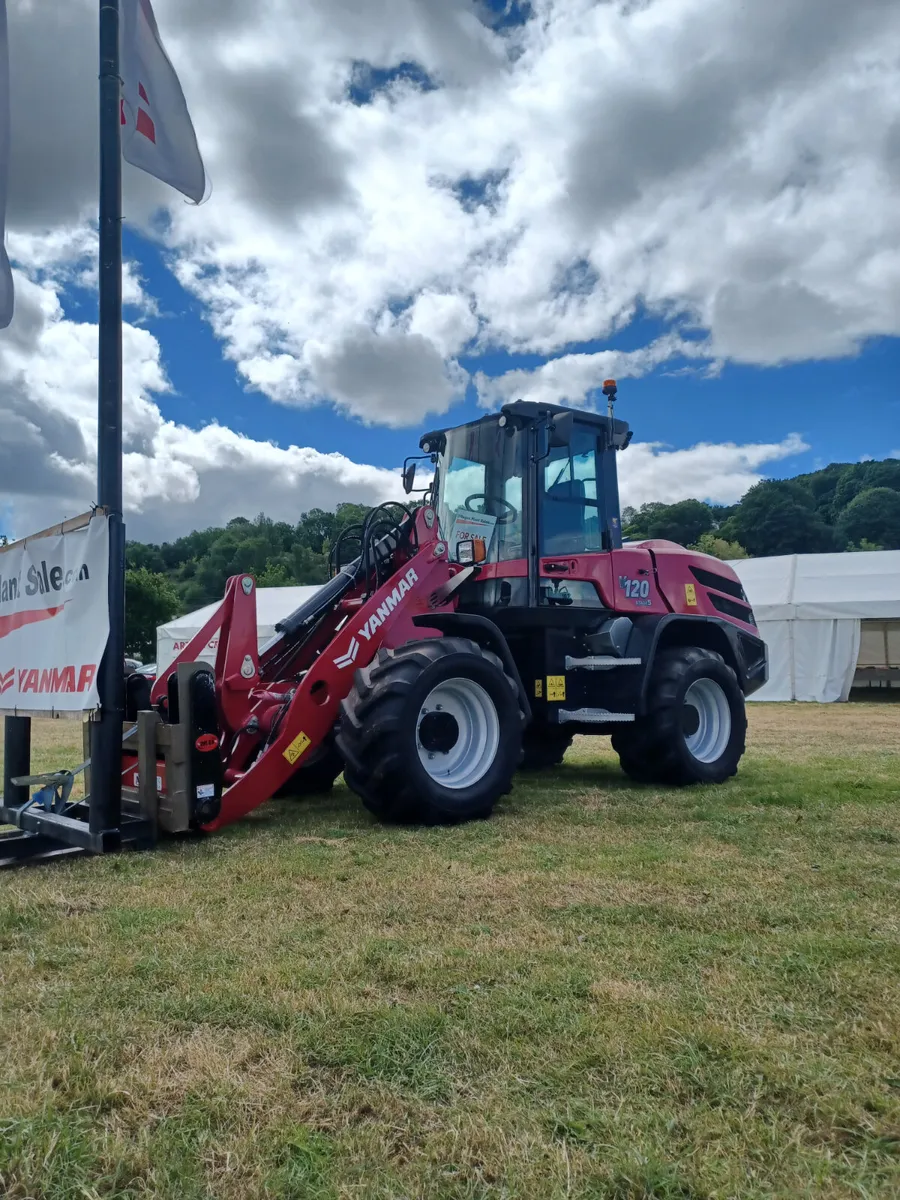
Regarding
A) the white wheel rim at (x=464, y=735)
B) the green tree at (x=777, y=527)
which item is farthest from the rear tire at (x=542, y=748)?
the green tree at (x=777, y=527)

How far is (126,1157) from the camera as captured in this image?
197 centimetres

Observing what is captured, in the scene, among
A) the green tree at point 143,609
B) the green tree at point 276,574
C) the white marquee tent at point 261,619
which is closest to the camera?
the white marquee tent at point 261,619

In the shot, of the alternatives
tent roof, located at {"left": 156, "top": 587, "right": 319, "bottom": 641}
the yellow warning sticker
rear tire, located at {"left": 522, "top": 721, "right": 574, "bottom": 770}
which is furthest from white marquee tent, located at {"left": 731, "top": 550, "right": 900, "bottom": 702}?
the yellow warning sticker

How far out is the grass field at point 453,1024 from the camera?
6.39ft

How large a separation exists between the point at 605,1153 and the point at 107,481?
412 centimetres

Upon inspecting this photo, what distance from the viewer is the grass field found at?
195 centimetres

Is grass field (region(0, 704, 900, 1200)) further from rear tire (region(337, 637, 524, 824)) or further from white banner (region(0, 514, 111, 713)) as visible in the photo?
white banner (region(0, 514, 111, 713))

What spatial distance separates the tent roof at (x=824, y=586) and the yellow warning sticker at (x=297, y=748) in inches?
676

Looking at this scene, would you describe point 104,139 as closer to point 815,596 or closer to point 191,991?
point 191,991

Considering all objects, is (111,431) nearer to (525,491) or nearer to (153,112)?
(153,112)

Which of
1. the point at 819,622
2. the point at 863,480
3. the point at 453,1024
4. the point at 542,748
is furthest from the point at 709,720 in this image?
the point at 863,480

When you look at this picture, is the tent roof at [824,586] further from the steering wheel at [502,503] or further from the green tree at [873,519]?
the green tree at [873,519]

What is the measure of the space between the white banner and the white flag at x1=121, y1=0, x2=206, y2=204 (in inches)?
97.1

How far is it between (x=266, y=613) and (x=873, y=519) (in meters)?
53.8
